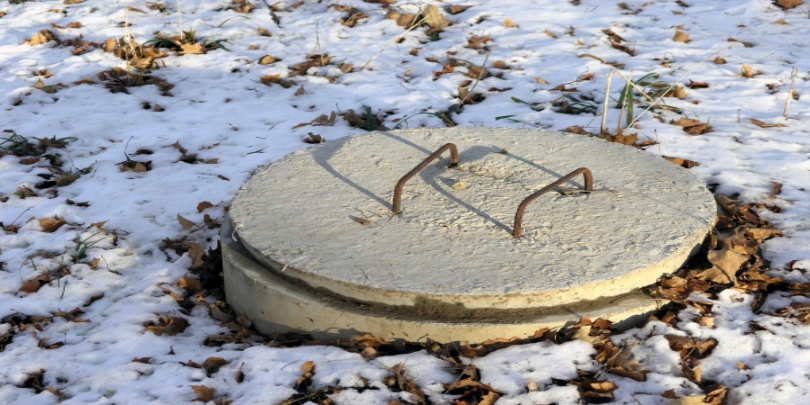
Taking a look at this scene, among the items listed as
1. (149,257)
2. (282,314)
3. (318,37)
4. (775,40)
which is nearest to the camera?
(282,314)

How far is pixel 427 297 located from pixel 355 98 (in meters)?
2.92

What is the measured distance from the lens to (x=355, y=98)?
5383 millimetres

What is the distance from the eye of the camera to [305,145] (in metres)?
4.78

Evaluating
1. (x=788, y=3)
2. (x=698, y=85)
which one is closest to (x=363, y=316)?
(x=698, y=85)

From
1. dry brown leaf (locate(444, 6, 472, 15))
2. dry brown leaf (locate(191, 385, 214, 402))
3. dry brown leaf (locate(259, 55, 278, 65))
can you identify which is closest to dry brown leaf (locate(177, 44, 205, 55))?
dry brown leaf (locate(259, 55, 278, 65))

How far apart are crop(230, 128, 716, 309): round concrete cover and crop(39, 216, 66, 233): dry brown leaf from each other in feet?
3.93

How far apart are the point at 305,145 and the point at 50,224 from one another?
1519mm

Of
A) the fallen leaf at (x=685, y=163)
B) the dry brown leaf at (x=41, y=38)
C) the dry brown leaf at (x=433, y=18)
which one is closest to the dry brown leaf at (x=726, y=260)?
the fallen leaf at (x=685, y=163)

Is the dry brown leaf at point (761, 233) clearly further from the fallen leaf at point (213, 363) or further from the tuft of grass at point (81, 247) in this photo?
the tuft of grass at point (81, 247)

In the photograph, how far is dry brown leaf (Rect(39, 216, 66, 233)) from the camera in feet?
13.0

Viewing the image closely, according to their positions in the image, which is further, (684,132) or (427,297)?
(684,132)

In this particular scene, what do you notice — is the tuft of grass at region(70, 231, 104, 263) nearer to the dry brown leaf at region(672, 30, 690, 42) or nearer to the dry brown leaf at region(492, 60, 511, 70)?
the dry brown leaf at region(492, 60, 511, 70)

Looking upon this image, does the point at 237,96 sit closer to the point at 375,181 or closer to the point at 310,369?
the point at 375,181

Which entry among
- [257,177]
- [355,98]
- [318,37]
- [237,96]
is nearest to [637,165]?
[257,177]
